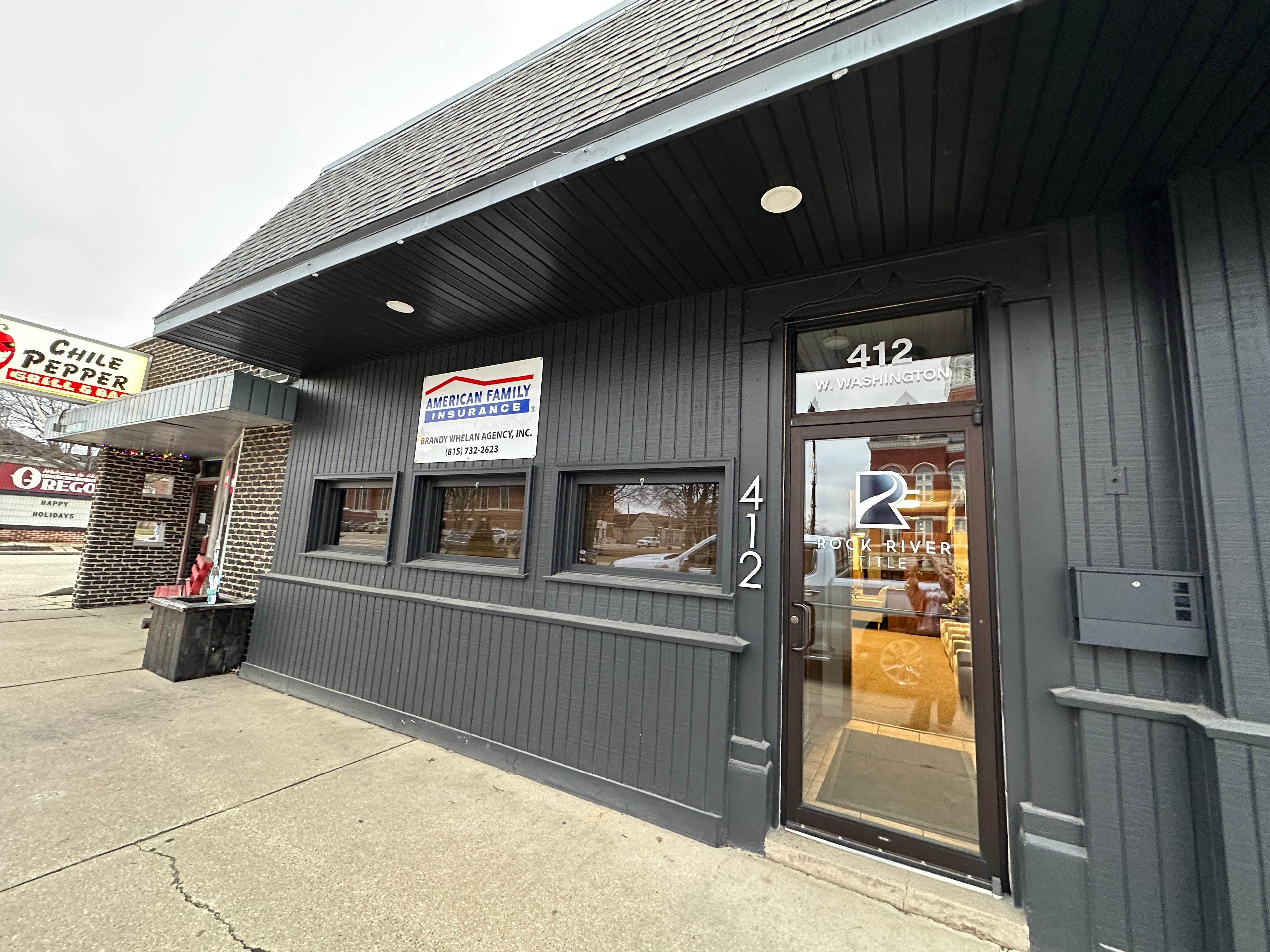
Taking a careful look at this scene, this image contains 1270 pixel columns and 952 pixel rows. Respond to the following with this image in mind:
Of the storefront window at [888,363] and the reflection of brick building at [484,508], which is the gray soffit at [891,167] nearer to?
the storefront window at [888,363]

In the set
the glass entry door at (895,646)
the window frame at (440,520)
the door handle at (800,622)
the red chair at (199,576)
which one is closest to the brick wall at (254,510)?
the red chair at (199,576)

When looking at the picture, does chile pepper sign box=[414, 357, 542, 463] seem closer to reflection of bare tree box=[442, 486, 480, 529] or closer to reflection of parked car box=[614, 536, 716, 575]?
reflection of bare tree box=[442, 486, 480, 529]

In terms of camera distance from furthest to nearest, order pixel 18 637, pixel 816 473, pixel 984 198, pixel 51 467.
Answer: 1. pixel 51 467
2. pixel 18 637
3. pixel 816 473
4. pixel 984 198

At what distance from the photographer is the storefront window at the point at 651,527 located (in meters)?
3.27

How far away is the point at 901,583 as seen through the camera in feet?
8.71

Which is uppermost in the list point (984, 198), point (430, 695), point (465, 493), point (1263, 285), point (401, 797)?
point (984, 198)

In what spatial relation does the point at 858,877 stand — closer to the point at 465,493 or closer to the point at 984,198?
the point at 984,198

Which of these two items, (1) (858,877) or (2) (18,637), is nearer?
(1) (858,877)

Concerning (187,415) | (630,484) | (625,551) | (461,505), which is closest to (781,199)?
(630,484)

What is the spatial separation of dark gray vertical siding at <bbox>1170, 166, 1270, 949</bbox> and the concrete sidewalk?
1.01m

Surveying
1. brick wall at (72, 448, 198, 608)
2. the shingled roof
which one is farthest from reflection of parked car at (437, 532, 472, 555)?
brick wall at (72, 448, 198, 608)

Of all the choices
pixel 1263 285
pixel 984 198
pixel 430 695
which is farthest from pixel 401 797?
pixel 1263 285

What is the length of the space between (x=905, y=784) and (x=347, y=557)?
4734 millimetres

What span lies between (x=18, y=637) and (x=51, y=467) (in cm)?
2452
